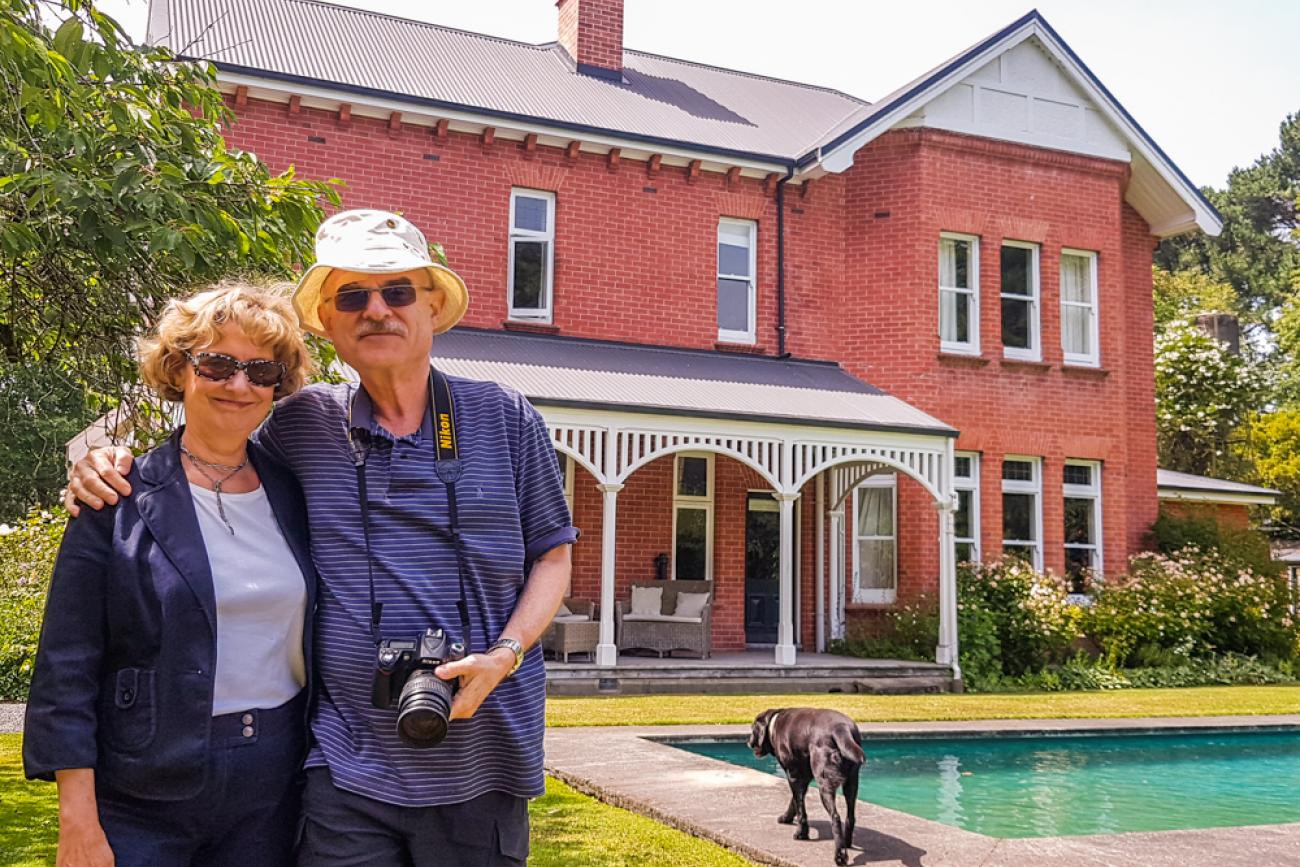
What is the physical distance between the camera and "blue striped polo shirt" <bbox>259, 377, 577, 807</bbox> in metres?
2.22

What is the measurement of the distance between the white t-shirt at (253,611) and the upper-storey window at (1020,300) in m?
15.8

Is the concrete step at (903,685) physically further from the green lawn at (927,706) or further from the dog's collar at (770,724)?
the dog's collar at (770,724)

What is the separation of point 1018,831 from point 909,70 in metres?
15.0

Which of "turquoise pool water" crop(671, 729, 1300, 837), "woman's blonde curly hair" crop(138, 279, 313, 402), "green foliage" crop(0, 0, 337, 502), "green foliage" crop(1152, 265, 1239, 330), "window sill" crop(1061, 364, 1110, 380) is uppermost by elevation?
"green foliage" crop(1152, 265, 1239, 330)

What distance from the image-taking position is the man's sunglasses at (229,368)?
2410mm

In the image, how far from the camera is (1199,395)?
90.1ft

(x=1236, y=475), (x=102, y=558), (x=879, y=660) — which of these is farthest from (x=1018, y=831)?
(x=1236, y=475)

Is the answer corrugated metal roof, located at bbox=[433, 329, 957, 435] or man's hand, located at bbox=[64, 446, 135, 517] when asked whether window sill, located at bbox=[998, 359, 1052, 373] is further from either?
man's hand, located at bbox=[64, 446, 135, 517]

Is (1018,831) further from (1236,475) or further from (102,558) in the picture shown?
(1236,475)

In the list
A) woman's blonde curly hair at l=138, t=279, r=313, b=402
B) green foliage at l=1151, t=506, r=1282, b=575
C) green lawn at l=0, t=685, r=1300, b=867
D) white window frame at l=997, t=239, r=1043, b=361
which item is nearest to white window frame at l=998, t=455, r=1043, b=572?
white window frame at l=997, t=239, r=1043, b=361

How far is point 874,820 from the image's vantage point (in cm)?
582

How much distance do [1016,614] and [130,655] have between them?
1412 cm

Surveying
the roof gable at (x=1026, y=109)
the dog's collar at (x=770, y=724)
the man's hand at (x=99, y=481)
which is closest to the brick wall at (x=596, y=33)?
the roof gable at (x=1026, y=109)

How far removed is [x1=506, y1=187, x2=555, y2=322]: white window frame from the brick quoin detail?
14 cm
